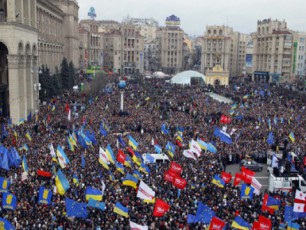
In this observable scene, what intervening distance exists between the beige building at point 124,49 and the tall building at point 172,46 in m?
7.28

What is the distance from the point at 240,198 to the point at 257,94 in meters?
34.9

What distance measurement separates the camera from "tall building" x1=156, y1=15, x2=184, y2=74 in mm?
106688

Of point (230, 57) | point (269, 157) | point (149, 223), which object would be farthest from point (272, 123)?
point (230, 57)

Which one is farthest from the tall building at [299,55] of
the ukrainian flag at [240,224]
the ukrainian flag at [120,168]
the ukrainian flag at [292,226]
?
the ukrainian flag at [240,224]

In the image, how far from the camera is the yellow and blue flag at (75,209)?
12.5 m

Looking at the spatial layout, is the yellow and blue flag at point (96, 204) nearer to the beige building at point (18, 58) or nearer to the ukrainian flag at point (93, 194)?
the ukrainian flag at point (93, 194)

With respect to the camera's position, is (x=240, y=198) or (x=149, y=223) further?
(x=240, y=198)

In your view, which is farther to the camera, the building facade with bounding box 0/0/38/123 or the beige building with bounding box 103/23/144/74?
the beige building with bounding box 103/23/144/74

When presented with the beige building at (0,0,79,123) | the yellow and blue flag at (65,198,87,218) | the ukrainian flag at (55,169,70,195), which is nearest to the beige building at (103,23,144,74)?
the beige building at (0,0,79,123)

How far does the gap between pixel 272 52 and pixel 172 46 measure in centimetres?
3474

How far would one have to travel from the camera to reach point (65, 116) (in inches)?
1264

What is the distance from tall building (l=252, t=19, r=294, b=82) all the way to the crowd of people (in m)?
35.2

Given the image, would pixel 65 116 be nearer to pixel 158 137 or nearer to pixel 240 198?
pixel 158 137

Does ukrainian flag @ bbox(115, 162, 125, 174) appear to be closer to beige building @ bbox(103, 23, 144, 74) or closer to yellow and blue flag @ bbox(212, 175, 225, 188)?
yellow and blue flag @ bbox(212, 175, 225, 188)
